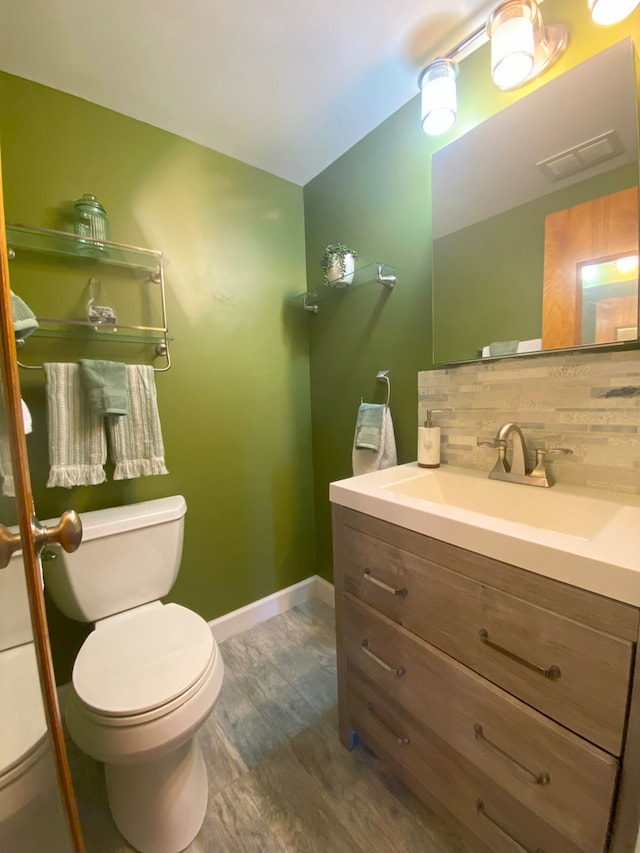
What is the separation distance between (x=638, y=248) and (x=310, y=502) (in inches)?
68.2

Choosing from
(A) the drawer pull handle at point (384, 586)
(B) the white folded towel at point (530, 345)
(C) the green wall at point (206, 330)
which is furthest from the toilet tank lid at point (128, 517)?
(B) the white folded towel at point (530, 345)

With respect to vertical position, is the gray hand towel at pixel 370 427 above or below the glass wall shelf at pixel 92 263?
below

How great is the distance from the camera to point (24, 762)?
78 cm

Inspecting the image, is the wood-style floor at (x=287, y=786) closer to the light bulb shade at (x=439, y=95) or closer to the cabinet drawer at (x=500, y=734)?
the cabinet drawer at (x=500, y=734)

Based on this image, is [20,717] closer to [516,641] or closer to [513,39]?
[516,641]

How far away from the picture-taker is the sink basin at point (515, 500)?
0.93 metres

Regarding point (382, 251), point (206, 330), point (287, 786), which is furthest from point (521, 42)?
point (287, 786)

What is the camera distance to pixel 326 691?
4.77 ft

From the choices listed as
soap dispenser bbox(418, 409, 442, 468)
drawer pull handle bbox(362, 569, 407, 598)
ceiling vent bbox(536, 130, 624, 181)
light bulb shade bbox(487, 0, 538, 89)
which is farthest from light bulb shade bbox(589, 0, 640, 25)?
drawer pull handle bbox(362, 569, 407, 598)

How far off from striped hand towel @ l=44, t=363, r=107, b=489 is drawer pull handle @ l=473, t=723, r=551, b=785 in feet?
4.44

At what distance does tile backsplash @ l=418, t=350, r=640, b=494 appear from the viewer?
38.3 inches

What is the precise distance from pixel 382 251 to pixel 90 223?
3.79 feet

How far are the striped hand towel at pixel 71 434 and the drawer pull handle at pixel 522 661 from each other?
4.27 ft

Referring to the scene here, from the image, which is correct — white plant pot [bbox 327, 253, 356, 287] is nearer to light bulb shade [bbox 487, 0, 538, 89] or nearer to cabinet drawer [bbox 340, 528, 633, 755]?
light bulb shade [bbox 487, 0, 538, 89]
